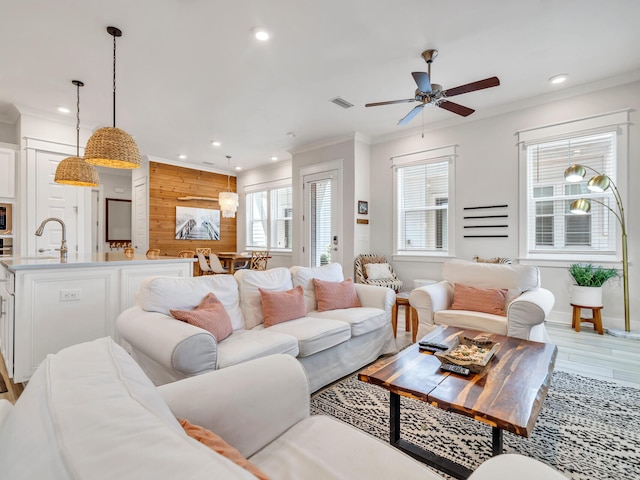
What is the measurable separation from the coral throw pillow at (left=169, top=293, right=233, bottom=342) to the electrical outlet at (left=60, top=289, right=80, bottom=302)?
3.59ft

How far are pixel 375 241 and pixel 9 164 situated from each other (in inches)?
225

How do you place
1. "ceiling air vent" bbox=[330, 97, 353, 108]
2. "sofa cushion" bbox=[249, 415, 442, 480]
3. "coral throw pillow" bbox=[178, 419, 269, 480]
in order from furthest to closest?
"ceiling air vent" bbox=[330, 97, 353, 108] → "sofa cushion" bbox=[249, 415, 442, 480] → "coral throw pillow" bbox=[178, 419, 269, 480]

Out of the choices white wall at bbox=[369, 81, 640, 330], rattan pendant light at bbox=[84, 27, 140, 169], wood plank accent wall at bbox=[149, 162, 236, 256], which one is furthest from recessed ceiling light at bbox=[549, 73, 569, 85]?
wood plank accent wall at bbox=[149, 162, 236, 256]

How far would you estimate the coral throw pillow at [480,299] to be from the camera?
10.1 ft

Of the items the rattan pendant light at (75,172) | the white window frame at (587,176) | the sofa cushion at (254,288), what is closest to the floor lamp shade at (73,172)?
the rattan pendant light at (75,172)

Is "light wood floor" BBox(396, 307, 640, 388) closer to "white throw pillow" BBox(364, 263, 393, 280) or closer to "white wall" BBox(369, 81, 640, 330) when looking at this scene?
"white wall" BBox(369, 81, 640, 330)

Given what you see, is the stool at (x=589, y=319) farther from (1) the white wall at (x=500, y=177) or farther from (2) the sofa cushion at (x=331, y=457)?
(2) the sofa cushion at (x=331, y=457)

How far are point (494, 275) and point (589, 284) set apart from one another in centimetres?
143

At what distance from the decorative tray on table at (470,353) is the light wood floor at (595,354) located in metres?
1.30

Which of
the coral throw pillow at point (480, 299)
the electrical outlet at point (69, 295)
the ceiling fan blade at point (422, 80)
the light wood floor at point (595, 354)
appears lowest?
the light wood floor at point (595, 354)

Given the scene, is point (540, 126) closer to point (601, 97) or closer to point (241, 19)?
point (601, 97)

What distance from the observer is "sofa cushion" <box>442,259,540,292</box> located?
10.5 feet

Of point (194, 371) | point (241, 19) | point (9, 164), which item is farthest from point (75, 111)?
point (194, 371)

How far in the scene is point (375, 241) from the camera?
232 inches
